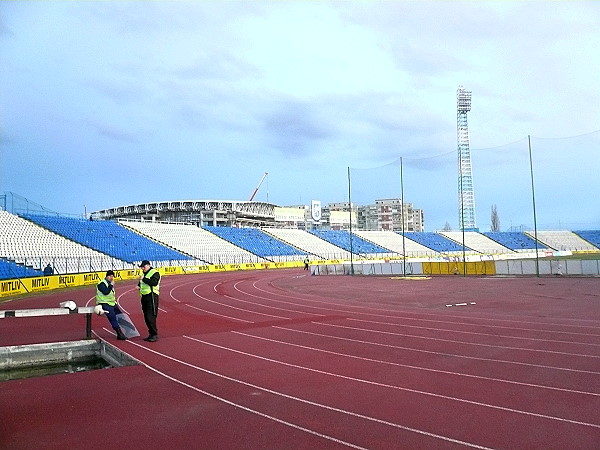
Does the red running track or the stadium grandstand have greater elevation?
the stadium grandstand

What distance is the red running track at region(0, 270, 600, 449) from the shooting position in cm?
471

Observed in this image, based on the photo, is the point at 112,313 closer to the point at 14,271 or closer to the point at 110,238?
the point at 14,271

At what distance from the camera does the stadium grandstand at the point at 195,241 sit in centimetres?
3481

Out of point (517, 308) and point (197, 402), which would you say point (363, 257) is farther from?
point (197, 402)

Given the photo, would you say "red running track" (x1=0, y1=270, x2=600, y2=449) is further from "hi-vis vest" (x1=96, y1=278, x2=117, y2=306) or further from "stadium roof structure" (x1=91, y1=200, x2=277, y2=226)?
"stadium roof structure" (x1=91, y1=200, x2=277, y2=226)

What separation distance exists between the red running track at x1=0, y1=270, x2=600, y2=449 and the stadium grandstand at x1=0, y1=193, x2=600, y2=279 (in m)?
20.5

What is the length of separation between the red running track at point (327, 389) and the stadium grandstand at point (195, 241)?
20491mm

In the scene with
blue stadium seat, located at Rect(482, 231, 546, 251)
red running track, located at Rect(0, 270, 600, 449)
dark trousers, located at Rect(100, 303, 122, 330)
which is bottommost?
red running track, located at Rect(0, 270, 600, 449)

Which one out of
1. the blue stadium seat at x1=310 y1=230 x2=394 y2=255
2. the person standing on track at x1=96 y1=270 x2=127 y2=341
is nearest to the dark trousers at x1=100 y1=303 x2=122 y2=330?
the person standing on track at x1=96 y1=270 x2=127 y2=341

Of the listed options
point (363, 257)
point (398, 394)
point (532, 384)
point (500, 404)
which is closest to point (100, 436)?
point (398, 394)

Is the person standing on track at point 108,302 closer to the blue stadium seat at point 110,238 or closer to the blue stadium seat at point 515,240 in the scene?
the blue stadium seat at point 110,238

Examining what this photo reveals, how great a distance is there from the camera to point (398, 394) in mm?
6098

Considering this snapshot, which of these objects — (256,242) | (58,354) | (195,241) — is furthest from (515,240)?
(58,354)

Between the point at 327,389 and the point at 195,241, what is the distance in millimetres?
51079
